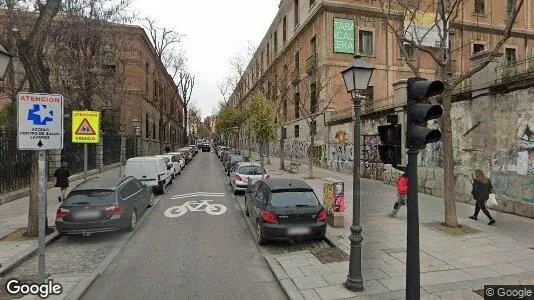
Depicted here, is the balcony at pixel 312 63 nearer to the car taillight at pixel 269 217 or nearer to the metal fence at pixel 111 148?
the metal fence at pixel 111 148

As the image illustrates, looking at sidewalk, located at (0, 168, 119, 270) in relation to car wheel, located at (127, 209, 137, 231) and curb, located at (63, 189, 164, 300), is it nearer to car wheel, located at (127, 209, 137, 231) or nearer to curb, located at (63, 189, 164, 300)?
curb, located at (63, 189, 164, 300)

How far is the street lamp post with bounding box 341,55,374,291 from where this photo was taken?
552 centimetres

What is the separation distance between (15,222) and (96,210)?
4004 millimetres

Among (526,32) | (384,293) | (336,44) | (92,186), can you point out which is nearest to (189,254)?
(92,186)

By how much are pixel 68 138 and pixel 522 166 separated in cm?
2110

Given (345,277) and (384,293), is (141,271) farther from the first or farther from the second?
(384,293)

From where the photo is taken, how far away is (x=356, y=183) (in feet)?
18.8

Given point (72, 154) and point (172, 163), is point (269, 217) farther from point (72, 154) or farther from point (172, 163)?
point (72, 154)

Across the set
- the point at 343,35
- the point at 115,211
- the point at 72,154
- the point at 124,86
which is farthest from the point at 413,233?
the point at 124,86

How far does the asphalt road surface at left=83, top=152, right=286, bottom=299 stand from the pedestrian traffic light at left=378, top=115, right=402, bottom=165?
290 cm

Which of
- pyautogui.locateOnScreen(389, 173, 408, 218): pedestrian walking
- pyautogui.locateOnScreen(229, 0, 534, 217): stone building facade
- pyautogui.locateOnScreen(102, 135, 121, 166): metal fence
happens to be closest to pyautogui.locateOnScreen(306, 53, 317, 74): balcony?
pyautogui.locateOnScreen(229, 0, 534, 217): stone building facade

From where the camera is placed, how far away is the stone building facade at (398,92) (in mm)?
10500

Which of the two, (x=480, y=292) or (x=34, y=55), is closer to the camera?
(x=480, y=292)

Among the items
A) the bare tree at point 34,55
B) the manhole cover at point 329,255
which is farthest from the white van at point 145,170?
the manhole cover at point 329,255
